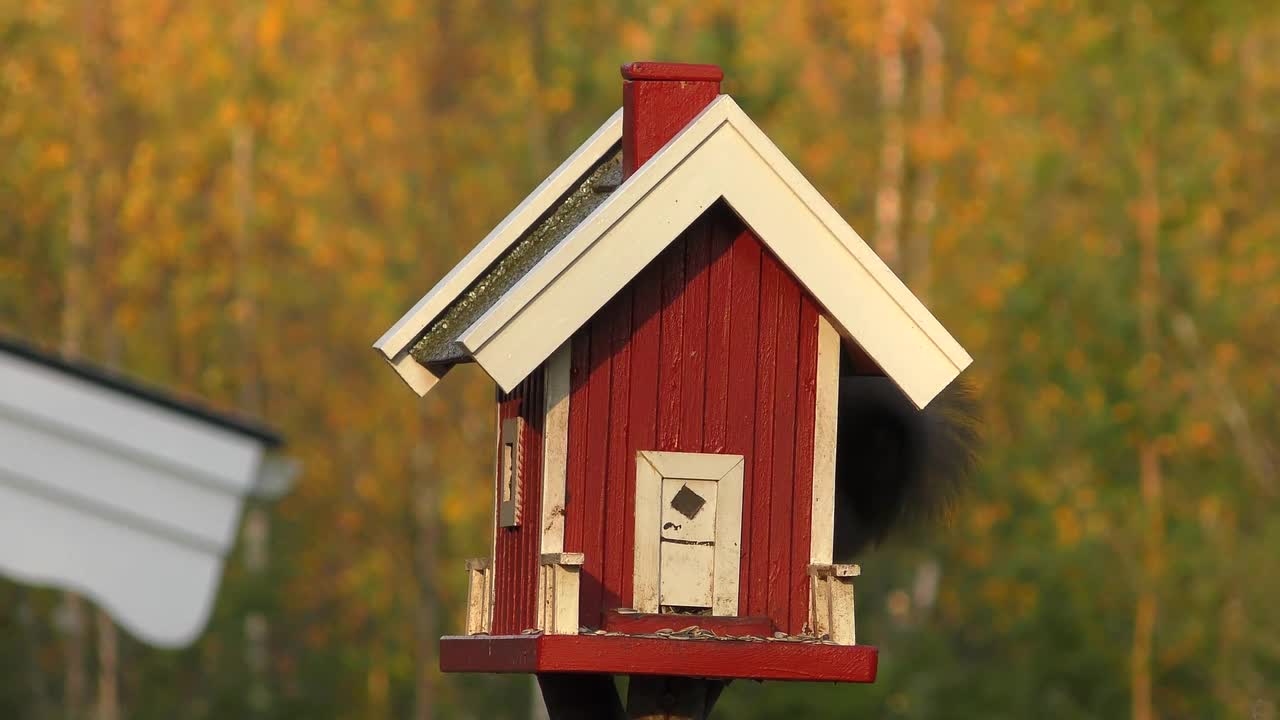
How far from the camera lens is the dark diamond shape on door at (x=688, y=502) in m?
5.13

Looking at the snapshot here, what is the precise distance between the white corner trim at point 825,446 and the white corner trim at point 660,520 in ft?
0.70

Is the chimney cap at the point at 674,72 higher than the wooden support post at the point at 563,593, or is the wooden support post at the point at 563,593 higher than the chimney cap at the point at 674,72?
the chimney cap at the point at 674,72

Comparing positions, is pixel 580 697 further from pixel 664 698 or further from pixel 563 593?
pixel 563 593

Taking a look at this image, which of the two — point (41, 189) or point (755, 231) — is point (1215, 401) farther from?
point (755, 231)

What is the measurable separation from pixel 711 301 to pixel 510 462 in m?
0.81

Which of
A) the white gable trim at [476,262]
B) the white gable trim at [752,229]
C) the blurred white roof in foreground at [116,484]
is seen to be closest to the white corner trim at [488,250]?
the white gable trim at [476,262]

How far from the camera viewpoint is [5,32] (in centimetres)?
2191

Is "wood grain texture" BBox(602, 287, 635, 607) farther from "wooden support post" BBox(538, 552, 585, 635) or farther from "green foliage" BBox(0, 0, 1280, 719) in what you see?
"green foliage" BBox(0, 0, 1280, 719)

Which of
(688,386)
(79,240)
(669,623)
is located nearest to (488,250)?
(688,386)

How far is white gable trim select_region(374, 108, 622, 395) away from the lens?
17.6ft

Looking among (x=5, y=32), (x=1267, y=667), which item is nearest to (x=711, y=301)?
(x=1267, y=667)

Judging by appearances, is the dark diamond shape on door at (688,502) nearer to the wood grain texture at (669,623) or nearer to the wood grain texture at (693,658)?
the wood grain texture at (669,623)

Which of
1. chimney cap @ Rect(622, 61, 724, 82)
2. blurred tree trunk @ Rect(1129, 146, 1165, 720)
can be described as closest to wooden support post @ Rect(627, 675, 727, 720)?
chimney cap @ Rect(622, 61, 724, 82)

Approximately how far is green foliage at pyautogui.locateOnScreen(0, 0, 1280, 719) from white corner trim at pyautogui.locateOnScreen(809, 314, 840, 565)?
1257cm
